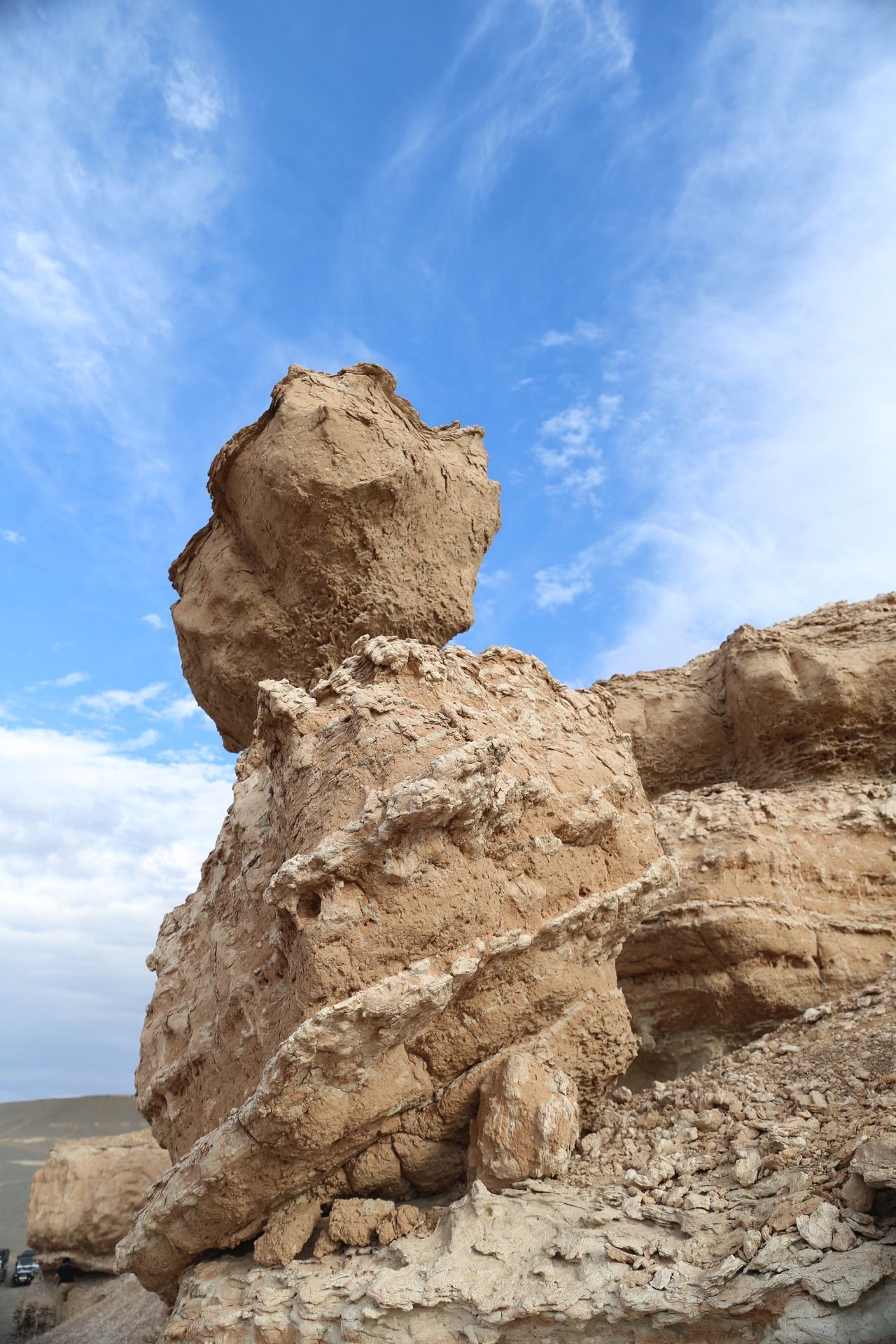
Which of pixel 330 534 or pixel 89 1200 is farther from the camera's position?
pixel 89 1200

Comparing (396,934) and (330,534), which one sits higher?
(330,534)

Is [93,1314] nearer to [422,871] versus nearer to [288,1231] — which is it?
[288,1231]

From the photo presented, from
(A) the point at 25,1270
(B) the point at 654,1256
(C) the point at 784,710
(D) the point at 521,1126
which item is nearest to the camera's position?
(B) the point at 654,1256

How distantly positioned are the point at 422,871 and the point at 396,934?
0.84 feet

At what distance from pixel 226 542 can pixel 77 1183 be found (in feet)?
21.8

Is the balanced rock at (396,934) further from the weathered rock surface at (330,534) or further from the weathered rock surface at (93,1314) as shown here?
the weathered rock surface at (93,1314)

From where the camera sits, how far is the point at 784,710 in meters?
7.30

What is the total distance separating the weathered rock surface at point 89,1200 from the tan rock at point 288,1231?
5548 mm

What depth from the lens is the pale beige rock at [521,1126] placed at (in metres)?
3.74

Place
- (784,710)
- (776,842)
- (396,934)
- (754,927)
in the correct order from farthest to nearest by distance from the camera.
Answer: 1. (784,710)
2. (776,842)
3. (754,927)
4. (396,934)

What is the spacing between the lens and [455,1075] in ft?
Answer: 13.2

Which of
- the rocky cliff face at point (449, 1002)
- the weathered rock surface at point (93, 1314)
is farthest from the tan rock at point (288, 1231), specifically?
A: the weathered rock surface at point (93, 1314)

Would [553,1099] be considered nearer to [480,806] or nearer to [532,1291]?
[532,1291]

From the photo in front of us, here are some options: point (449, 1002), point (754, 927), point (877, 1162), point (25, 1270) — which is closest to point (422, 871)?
point (449, 1002)
